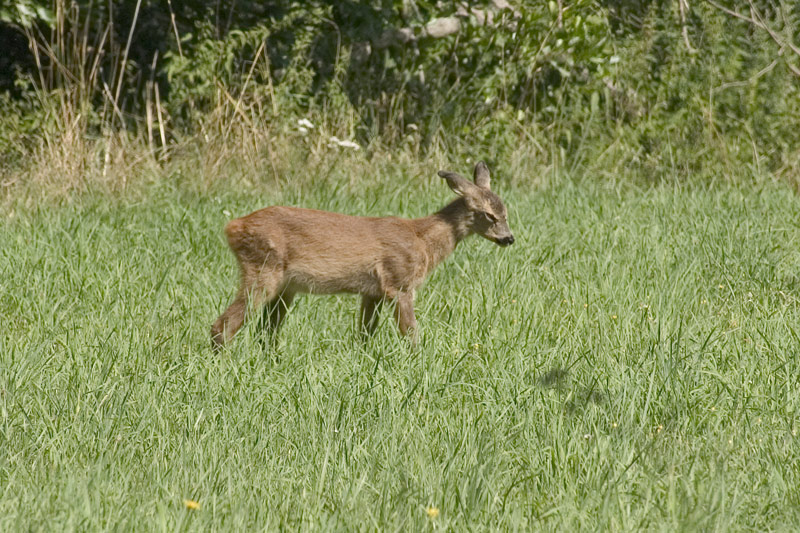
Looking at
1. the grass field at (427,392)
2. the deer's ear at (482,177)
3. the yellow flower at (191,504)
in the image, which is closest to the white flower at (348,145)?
the grass field at (427,392)

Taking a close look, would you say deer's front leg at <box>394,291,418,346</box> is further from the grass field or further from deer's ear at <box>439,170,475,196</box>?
deer's ear at <box>439,170,475,196</box>

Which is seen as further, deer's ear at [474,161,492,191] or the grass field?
deer's ear at [474,161,492,191]

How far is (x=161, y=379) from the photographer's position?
4.74 meters

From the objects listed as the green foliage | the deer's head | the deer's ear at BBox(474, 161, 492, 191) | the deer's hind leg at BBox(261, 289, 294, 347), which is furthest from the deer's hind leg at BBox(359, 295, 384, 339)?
the green foliage

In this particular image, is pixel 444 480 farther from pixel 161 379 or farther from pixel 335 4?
pixel 335 4

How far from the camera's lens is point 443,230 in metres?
6.54

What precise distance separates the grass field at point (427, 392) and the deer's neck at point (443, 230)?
0.26m

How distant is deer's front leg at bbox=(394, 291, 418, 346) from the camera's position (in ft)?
19.1

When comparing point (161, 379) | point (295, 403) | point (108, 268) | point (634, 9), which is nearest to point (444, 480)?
point (295, 403)

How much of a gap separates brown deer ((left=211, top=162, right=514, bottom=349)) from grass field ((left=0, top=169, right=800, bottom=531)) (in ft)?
0.56

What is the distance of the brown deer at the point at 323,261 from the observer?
581cm

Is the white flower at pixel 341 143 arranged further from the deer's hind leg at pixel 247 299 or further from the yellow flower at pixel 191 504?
the yellow flower at pixel 191 504

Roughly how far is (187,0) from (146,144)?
137 cm

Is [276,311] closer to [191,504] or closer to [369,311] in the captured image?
[369,311]
